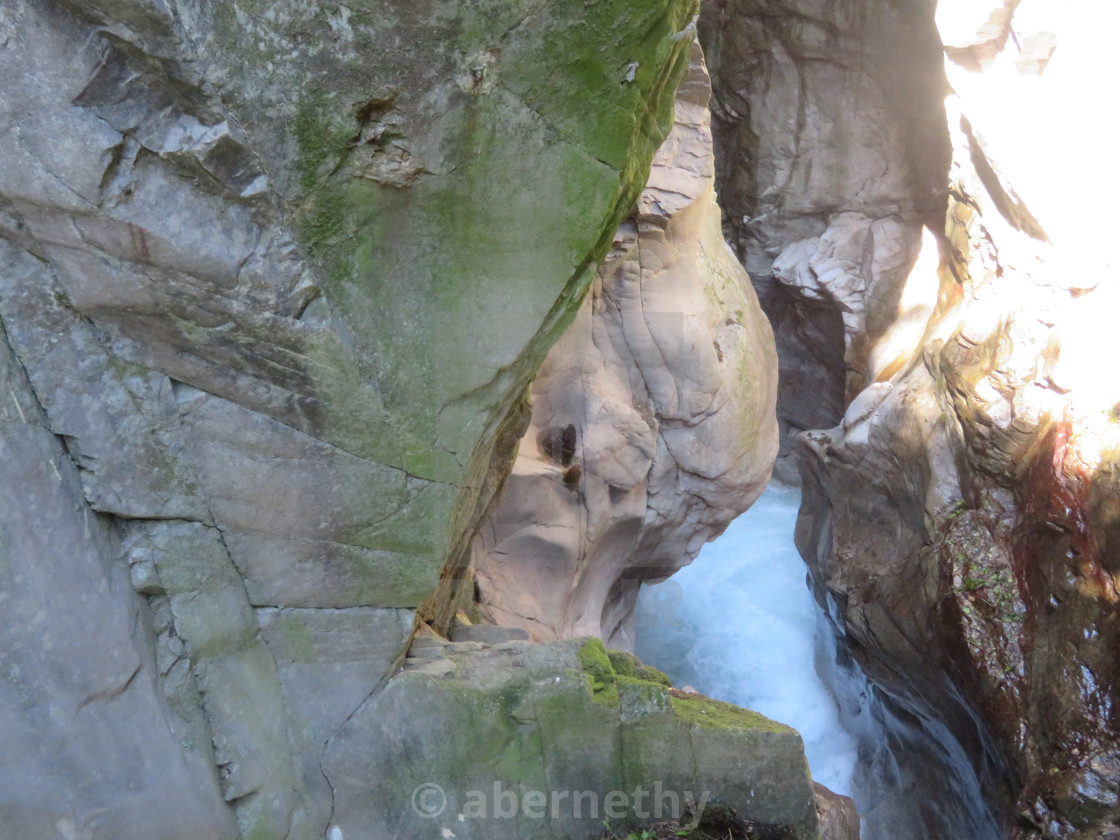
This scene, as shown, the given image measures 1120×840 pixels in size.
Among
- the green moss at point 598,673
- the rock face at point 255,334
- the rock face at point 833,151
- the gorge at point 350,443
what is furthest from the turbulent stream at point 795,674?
the rock face at point 255,334

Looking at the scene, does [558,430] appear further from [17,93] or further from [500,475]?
[17,93]

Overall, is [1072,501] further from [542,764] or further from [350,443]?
[350,443]

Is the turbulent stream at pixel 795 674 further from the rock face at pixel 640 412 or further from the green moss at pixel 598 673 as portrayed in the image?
the green moss at pixel 598 673

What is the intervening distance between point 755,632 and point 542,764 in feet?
29.8

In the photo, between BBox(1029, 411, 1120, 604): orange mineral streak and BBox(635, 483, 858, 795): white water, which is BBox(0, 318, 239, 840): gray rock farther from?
BBox(635, 483, 858, 795): white water

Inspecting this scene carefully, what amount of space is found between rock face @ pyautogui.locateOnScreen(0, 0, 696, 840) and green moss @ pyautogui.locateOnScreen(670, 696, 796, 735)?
1.57 metres

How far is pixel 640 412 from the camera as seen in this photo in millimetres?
→ 8562

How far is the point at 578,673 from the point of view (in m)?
4.80

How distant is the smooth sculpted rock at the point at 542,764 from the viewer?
15.4ft

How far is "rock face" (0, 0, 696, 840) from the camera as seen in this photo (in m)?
3.55

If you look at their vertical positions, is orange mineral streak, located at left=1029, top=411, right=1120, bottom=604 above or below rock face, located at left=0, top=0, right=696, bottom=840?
below

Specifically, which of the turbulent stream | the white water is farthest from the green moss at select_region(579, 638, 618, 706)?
the white water

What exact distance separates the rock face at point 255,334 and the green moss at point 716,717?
1570mm

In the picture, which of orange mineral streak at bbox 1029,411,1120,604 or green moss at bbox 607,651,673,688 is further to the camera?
orange mineral streak at bbox 1029,411,1120,604
